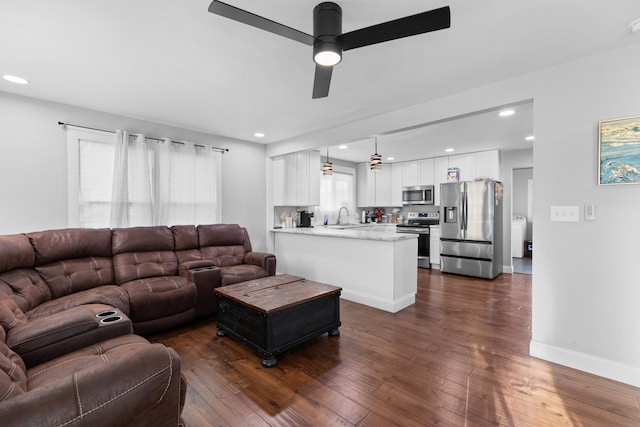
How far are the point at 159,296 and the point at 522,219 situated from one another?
29.0 feet

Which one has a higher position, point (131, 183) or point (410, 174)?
point (410, 174)

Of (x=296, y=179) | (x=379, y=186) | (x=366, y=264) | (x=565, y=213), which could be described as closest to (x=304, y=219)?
(x=296, y=179)

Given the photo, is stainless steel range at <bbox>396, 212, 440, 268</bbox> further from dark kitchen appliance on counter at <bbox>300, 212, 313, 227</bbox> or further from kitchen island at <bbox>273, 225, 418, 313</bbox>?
kitchen island at <bbox>273, 225, 418, 313</bbox>

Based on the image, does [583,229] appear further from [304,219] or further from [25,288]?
[25,288]

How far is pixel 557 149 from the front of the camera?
2.46m

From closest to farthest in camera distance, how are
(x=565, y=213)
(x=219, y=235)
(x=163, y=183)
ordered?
1. (x=565, y=213)
2. (x=163, y=183)
3. (x=219, y=235)

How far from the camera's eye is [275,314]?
247 centimetres

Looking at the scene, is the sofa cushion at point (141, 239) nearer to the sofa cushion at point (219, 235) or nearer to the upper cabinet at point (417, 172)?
the sofa cushion at point (219, 235)

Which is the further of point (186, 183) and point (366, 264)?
point (186, 183)

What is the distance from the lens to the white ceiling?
178 centimetres

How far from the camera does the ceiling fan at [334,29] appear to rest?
150 cm

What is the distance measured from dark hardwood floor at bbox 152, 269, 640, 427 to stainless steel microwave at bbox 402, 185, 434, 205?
145 inches

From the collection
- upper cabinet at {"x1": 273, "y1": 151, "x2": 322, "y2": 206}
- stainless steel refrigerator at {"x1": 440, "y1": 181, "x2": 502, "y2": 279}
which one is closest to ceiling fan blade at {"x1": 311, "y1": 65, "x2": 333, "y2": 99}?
upper cabinet at {"x1": 273, "y1": 151, "x2": 322, "y2": 206}

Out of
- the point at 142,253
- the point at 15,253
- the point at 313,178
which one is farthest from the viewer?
the point at 313,178
